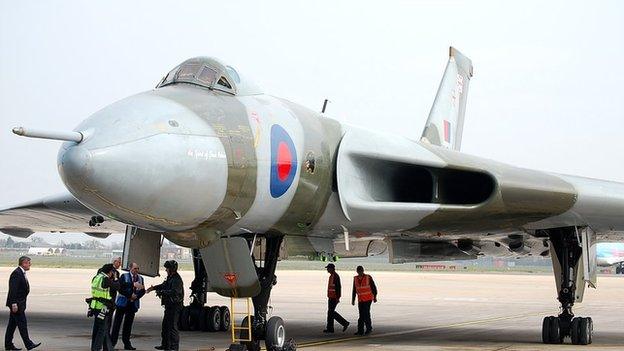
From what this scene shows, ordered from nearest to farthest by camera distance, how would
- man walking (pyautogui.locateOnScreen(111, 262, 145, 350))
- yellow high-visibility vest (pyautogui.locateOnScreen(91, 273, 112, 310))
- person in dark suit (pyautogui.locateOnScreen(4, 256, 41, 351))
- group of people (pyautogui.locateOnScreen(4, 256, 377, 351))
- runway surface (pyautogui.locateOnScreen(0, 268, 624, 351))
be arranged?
yellow high-visibility vest (pyautogui.locateOnScreen(91, 273, 112, 310)) < group of people (pyautogui.locateOnScreen(4, 256, 377, 351)) < person in dark suit (pyautogui.locateOnScreen(4, 256, 41, 351)) < man walking (pyautogui.locateOnScreen(111, 262, 145, 350)) < runway surface (pyautogui.locateOnScreen(0, 268, 624, 351))

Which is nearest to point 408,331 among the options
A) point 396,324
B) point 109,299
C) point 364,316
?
point 364,316

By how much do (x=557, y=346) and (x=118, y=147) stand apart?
26.6 ft

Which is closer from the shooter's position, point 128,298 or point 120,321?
point 128,298

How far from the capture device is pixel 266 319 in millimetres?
10773

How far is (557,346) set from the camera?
13.3 m

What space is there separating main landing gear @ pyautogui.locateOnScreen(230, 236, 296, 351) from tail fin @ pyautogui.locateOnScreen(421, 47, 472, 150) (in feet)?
22.2

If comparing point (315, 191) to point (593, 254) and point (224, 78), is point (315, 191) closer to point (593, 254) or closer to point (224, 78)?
point (224, 78)

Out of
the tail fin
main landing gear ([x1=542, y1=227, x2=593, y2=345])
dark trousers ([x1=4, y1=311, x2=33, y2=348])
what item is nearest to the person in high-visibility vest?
dark trousers ([x1=4, y1=311, x2=33, y2=348])

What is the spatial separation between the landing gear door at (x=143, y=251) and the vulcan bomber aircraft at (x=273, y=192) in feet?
0.06

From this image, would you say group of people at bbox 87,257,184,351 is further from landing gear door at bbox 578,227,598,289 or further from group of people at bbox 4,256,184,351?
landing gear door at bbox 578,227,598,289

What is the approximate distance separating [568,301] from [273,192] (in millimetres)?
6047

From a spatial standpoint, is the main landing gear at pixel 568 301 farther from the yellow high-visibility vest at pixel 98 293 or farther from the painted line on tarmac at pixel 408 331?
the yellow high-visibility vest at pixel 98 293

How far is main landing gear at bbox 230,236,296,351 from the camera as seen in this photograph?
10.4m

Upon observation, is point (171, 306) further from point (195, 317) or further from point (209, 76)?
point (195, 317)
